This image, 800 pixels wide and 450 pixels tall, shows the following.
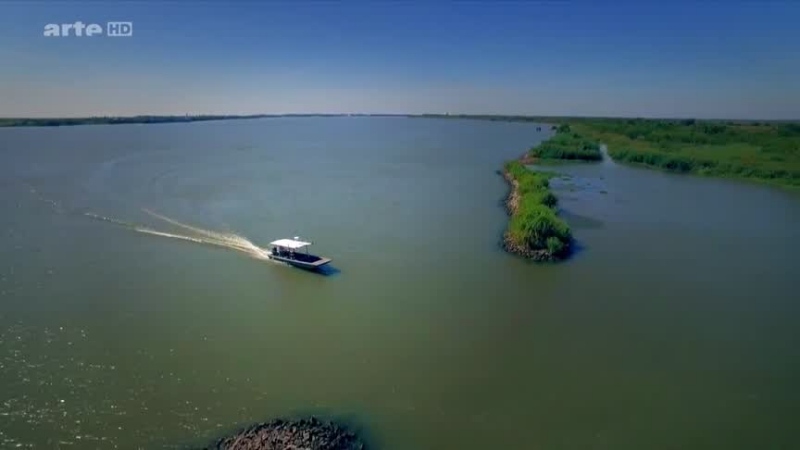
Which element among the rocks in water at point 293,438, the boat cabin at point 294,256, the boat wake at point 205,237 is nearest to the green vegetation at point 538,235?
the boat cabin at point 294,256

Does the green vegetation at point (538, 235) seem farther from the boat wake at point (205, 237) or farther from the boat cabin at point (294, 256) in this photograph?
the boat wake at point (205, 237)

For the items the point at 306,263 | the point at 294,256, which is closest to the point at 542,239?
the point at 306,263

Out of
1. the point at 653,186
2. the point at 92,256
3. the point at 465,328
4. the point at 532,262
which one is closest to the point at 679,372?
the point at 465,328

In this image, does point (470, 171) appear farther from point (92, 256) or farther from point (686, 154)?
point (92, 256)

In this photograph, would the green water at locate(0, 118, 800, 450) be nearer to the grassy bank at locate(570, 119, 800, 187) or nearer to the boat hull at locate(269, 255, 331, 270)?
the boat hull at locate(269, 255, 331, 270)

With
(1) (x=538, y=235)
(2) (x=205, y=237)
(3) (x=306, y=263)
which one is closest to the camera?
(3) (x=306, y=263)

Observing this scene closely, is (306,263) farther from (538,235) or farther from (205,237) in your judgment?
(538,235)
